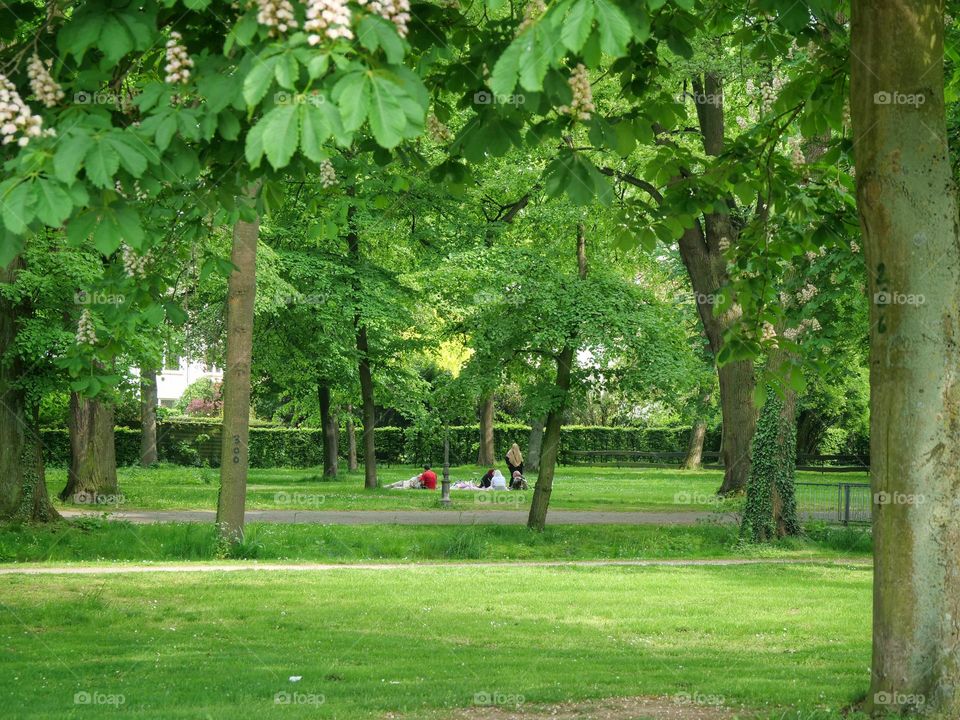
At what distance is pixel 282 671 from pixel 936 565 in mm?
4822

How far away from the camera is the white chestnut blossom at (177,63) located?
469 cm

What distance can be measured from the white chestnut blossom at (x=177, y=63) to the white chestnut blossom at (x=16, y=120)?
1.96ft

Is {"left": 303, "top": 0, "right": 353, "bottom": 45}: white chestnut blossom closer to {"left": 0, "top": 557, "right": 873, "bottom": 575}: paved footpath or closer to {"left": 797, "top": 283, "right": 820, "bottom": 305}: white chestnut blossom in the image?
{"left": 0, "top": 557, "right": 873, "bottom": 575}: paved footpath

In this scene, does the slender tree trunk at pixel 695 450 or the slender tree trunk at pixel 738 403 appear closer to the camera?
the slender tree trunk at pixel 738 403

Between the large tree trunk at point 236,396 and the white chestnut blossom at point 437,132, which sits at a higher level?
the white chestnut blossom at point 437,132

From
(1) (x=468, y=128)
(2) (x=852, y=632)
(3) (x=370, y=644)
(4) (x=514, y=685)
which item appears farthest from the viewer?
(2) (x=852, y=632)

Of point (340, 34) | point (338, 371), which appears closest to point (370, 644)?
point (340, 34)

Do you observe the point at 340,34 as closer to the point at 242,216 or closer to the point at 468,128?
the point at 468,128

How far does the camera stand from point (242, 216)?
6.57 m

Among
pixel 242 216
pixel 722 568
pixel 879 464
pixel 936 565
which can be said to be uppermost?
pixel 242 216

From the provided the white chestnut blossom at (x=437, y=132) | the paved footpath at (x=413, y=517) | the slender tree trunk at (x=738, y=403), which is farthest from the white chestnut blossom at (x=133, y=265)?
the slender tree trunk at (x=738, y=403)

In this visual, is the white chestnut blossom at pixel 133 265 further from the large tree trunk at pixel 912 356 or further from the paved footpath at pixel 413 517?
the paved footpath at pixel 413 517

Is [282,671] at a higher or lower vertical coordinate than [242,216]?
lower

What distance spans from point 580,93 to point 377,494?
24812 mm
